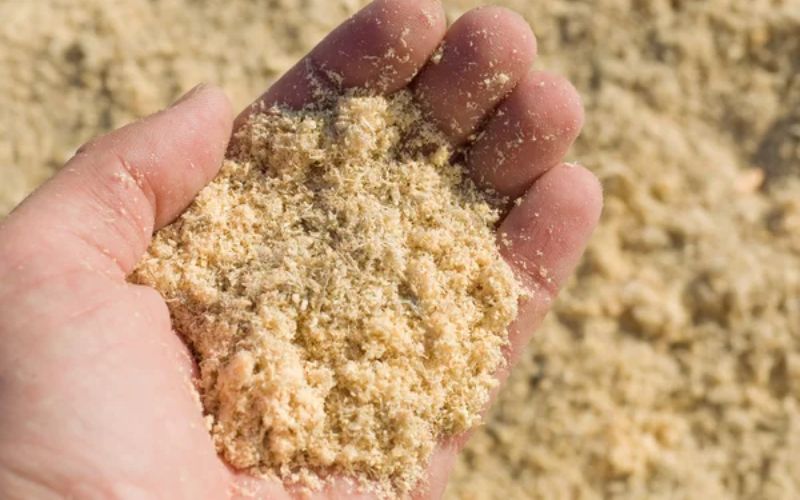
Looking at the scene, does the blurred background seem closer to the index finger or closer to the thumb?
the index finger

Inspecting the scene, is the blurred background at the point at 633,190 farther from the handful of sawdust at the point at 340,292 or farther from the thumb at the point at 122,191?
the thumb at the point at 122,191

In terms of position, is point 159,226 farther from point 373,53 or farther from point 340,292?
point 373,53

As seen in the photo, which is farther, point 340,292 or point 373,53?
point 373,53

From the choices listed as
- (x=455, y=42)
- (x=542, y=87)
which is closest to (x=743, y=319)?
(x=542, y=87)

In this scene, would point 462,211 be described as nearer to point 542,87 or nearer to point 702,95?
point 542,87

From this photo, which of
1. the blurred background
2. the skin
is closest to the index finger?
the skin

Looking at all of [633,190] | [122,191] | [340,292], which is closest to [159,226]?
[122,191]
